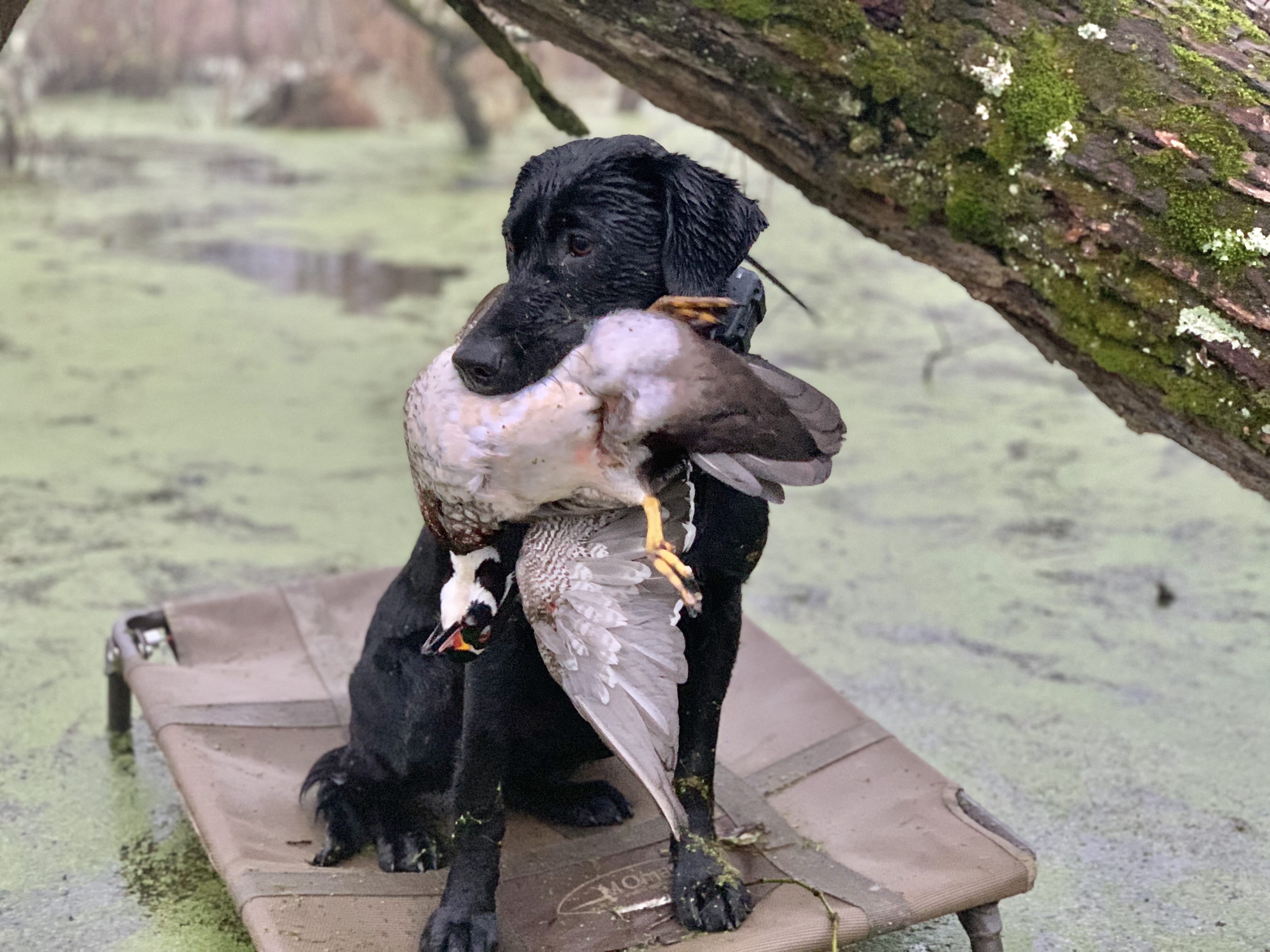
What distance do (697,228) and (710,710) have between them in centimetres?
66

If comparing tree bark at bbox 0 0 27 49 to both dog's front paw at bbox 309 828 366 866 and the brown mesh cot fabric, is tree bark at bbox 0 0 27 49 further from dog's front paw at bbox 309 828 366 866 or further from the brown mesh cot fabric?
dog's front paw at bbox 309 828 366 866

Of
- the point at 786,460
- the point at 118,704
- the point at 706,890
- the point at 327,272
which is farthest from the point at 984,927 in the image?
the point at 327,272

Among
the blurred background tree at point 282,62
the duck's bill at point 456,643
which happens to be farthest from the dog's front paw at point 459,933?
the blurred background tree at point 282,62

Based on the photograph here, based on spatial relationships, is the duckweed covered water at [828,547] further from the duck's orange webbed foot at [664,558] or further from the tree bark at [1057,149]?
the duck's orange webbed foot at [664,558]

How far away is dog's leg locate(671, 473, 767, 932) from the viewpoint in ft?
5.19

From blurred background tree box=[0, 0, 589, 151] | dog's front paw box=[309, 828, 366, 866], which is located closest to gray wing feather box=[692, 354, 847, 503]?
dog's front paw box=[309, 828, 366, 866]

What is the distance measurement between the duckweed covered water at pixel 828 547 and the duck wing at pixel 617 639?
0.77 meters

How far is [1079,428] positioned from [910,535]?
1.04 meters

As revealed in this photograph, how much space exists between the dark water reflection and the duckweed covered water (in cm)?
4

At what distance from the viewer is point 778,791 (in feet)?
6.71

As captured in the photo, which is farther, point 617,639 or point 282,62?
point 282,62

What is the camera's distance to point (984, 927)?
1733 millimetres

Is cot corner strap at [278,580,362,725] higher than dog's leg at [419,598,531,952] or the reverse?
the reverse

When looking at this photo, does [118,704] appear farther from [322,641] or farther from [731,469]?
[731,469]
